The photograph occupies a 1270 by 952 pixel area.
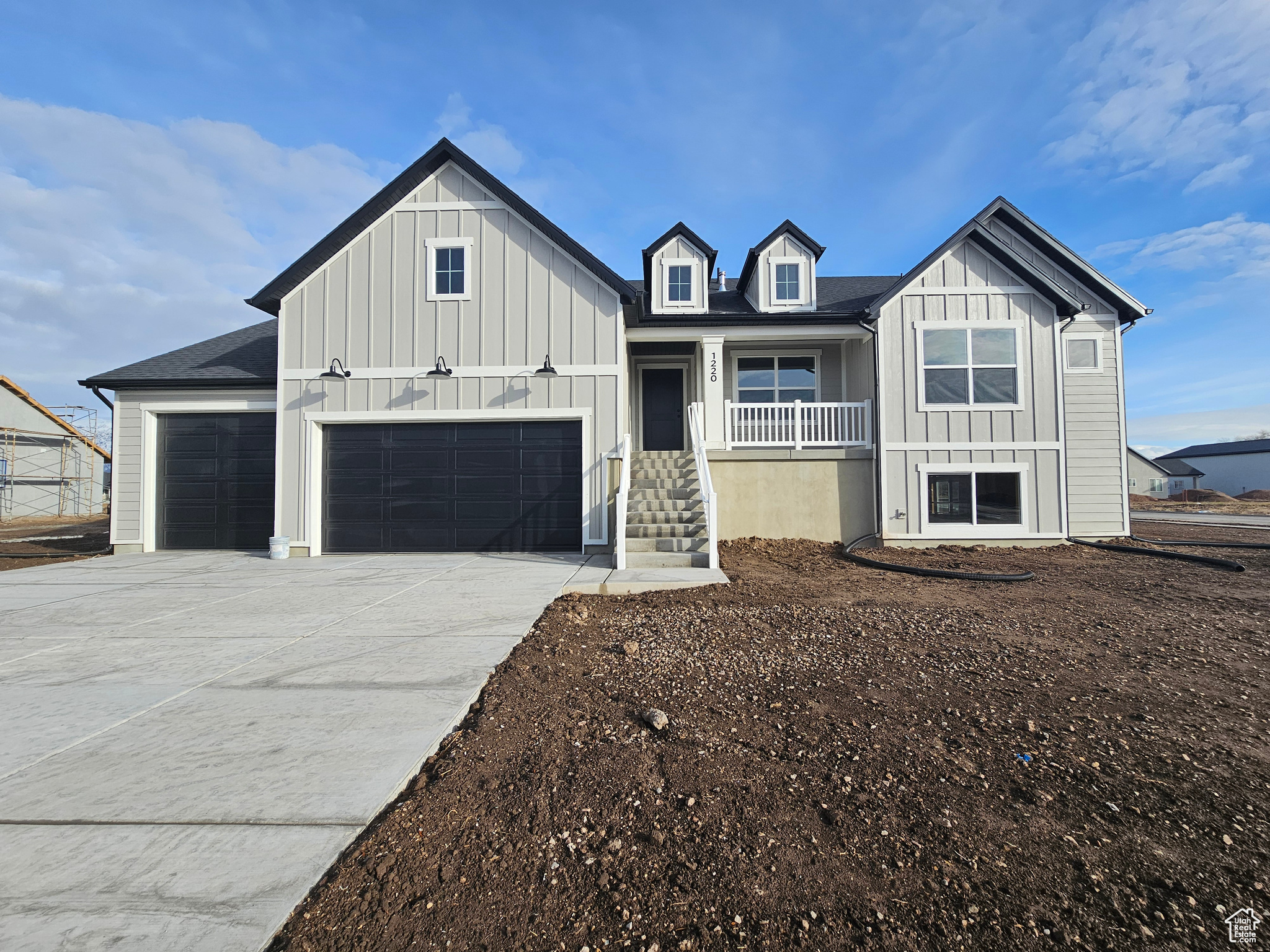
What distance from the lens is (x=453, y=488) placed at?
9414 millimetres

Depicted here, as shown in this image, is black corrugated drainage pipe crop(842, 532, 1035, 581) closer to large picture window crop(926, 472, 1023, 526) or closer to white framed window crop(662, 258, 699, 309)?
large picture window crop(926, 472, 1023, 526)

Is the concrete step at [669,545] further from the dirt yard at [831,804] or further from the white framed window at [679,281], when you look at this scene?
the white framed window at [679,281]

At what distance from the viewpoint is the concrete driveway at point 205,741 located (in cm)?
166

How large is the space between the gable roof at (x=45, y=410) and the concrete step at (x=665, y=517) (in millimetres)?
28636

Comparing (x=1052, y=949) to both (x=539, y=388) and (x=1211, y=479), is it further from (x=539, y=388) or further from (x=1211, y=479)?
(x=1211, y=479)

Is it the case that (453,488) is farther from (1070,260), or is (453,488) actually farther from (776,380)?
(1070,260)

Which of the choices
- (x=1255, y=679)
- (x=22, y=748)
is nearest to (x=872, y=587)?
(x=1255, y=679)

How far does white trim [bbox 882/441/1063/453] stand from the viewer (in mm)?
9758

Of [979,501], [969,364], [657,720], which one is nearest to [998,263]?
[969,364]

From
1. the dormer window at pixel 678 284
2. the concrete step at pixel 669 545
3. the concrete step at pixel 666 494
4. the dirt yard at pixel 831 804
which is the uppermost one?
the dormer window at pixel 678 284

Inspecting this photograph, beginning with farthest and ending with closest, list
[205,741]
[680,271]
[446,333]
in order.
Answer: [680,271] → [446,333] → [205,741]

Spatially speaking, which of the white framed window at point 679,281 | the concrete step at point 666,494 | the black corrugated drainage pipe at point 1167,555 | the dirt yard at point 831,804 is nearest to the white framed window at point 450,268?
the white framed window at point 679,281

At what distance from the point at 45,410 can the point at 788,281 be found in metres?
31.5
